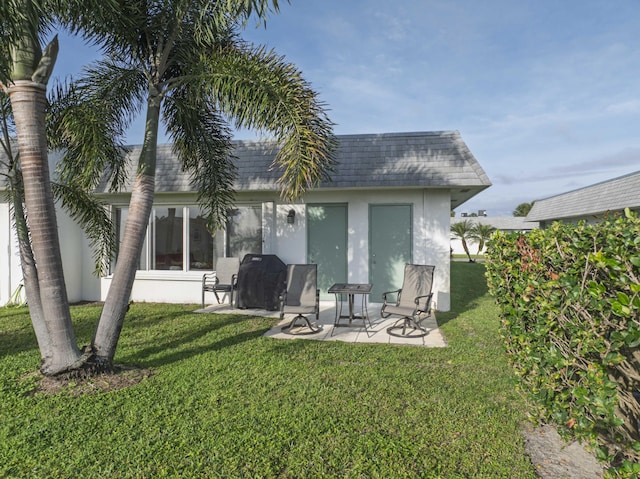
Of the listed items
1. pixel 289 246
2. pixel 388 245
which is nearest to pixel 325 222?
pixel 289 246

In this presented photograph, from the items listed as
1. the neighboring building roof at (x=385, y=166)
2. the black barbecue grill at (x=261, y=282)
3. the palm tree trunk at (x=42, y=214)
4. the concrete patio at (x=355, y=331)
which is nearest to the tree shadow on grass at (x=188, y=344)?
the concrete patio at (x=355, y=331)

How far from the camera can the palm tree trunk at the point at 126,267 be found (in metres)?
4.50

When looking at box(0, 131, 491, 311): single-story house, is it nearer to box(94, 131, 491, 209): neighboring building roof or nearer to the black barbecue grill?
box(94, 131, 491, 209): neighboring building roof

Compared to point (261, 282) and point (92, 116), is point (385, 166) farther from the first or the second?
point (92, 116)

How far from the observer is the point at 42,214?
400 centimetres

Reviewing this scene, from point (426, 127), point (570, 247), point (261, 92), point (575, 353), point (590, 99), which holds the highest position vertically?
point (590, 99)

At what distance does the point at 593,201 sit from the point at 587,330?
22754mm

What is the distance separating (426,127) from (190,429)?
915 cm

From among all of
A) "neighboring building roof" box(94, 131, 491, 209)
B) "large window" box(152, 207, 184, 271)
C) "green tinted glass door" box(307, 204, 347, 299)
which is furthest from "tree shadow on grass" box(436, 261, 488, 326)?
"large window" box(152, 207, 184, 271)

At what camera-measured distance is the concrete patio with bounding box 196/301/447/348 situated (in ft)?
20.0

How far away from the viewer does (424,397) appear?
12.7 feet

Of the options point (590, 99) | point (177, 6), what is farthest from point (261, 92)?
point (590, 99)

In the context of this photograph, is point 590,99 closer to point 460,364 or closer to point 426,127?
point 426,127

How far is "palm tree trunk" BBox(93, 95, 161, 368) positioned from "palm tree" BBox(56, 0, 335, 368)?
1cm
